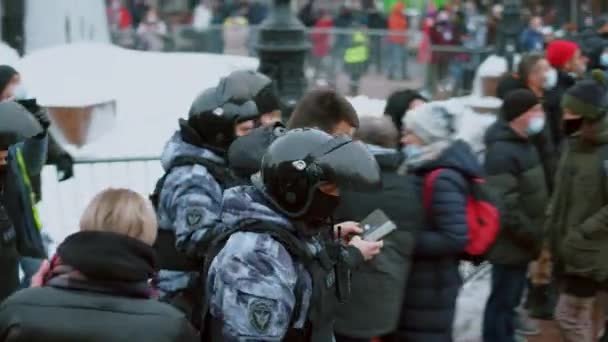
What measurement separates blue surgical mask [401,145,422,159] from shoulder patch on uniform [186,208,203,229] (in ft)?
3.59

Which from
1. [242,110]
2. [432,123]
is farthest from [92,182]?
[432,123]

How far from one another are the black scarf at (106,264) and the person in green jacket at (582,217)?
3459 millimetres

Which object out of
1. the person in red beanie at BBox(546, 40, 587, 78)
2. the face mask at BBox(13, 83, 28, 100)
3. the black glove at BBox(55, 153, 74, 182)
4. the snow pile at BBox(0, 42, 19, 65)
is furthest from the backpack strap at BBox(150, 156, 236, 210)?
the snow pile at BBox(0, 42, 19, 65)

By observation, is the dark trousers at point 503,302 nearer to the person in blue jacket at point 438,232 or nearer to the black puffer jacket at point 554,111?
the person in blue jacket at point 438,232

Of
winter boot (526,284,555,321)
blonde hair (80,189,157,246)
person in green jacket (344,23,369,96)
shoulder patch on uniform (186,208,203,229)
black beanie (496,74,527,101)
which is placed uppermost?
blonde hair (80,189,157,246)

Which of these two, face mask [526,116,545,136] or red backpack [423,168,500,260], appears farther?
face mask [526,116,545,136]

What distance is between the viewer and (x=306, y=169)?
3.68m

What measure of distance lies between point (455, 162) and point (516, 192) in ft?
4.61

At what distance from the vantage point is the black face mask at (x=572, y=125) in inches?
257

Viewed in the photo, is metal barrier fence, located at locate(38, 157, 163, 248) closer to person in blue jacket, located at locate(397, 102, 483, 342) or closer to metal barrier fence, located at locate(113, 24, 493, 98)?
person in blue jacket, located at locate(397, 102, 483, 342)

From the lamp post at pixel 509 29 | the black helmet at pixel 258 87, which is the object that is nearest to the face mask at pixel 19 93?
the black helmet at pixel 258 87

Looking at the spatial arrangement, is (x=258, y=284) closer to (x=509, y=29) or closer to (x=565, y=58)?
(x=565, y=58)

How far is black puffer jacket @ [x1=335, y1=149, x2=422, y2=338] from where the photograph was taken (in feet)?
16.9

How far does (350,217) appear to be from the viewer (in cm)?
513
